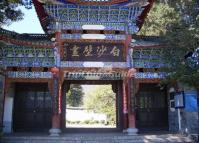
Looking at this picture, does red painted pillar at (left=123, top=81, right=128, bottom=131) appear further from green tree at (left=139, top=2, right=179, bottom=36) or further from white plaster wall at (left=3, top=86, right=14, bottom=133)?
white plaster wall at (left=3, top=86, right=14, bottom=133)

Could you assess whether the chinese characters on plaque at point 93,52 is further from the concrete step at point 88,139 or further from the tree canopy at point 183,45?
the concrete step at point 88,139

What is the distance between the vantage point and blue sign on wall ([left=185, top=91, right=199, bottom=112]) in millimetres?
12758

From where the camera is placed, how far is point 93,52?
13.0 m

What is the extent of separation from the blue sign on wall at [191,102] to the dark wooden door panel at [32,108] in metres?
6.13

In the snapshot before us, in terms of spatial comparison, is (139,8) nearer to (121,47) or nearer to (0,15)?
(121,47)

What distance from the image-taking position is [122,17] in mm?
13234

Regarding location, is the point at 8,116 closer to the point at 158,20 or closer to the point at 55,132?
the point at 55,132

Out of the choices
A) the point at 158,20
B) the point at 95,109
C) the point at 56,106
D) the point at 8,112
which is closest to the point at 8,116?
the point at 8,112

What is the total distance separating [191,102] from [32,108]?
708cm

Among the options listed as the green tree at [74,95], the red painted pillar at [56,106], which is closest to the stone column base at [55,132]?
the red painted pillar at [56,106]

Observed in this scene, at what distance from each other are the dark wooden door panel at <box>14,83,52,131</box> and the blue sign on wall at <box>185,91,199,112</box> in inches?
241

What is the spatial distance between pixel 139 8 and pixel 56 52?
3.83 m

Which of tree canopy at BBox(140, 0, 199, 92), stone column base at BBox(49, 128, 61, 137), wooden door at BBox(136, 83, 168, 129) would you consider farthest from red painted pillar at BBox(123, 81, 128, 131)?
stone column base at BBox(49, 128, 61, 137)

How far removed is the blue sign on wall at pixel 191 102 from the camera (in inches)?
502
